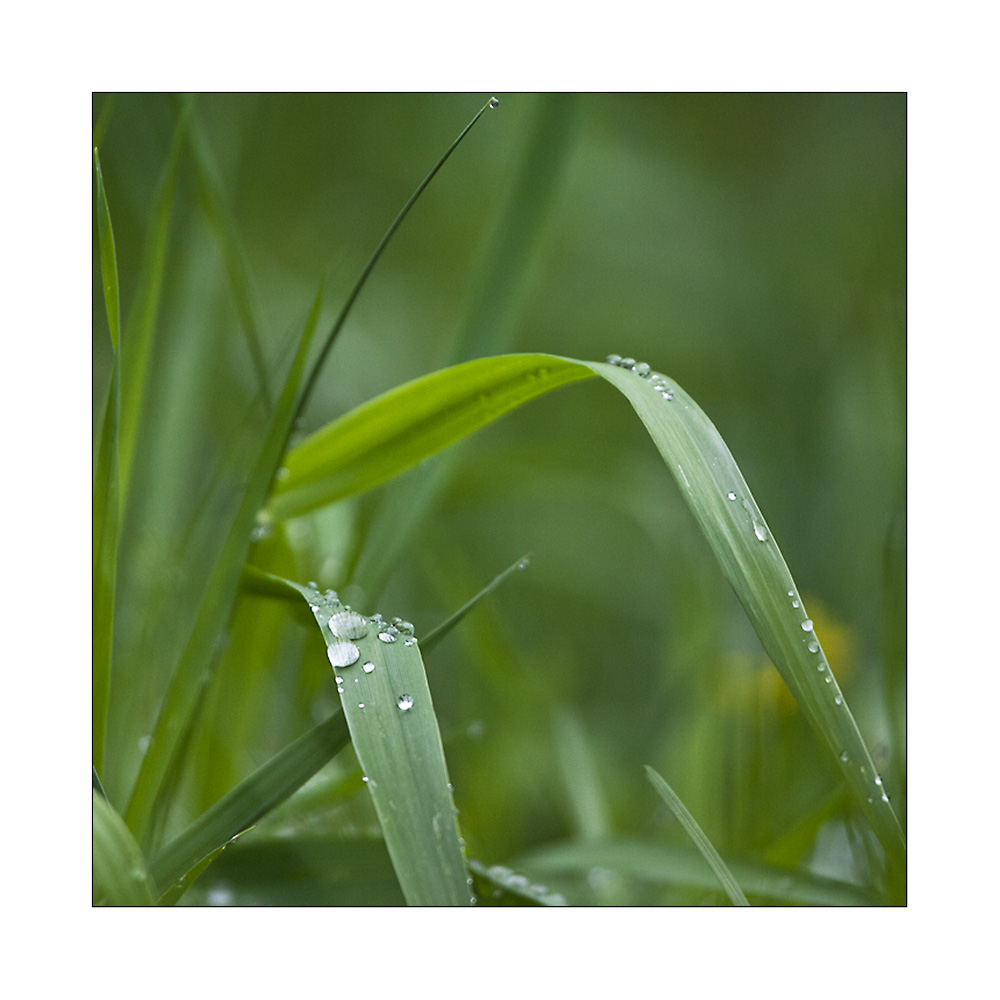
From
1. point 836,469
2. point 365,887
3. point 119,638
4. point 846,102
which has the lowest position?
point 365,887

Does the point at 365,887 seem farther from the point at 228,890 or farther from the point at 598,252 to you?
the point at 598,252

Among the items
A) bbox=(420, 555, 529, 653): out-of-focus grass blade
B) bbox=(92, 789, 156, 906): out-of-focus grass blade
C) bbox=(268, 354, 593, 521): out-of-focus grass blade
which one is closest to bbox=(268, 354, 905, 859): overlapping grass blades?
bbox=(268, 354, 593, 521): out-of-focus grass blade

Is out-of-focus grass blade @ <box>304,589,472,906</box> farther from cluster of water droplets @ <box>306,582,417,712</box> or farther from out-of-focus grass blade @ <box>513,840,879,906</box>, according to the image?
out-of-focus grass blade @ <box>513,840,879,906</box>

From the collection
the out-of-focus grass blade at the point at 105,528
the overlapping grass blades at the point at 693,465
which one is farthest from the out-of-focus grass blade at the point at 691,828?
the out-of-focus grass blade at the point at 105,528

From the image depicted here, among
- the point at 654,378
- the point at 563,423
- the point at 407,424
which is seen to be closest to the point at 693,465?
the point at 654,378

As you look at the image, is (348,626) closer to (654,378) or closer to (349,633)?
(349,633)

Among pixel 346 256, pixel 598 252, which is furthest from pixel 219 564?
pixel 598 252
